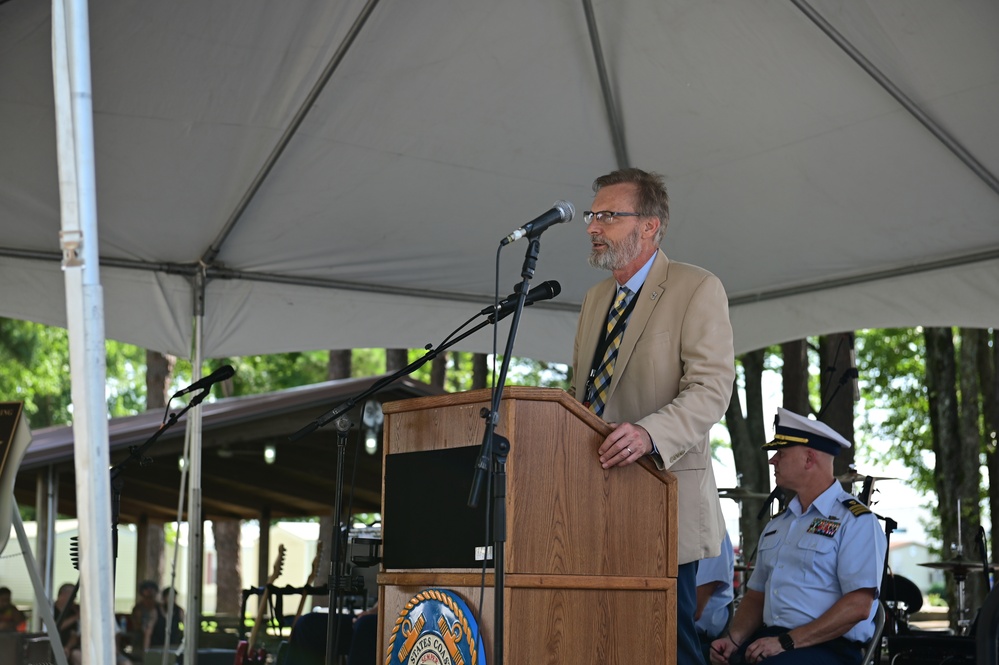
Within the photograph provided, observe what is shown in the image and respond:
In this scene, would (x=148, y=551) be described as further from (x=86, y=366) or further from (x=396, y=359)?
(x=86, y=366)

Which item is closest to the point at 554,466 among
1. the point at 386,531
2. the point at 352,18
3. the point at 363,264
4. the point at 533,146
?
Answer: the point at 386,531

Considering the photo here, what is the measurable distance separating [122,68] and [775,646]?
12.9 ft

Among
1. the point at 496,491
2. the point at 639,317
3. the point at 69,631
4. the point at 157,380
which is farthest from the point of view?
the point at 157,380

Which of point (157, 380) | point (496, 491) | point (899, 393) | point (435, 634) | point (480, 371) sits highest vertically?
point (157, 380)

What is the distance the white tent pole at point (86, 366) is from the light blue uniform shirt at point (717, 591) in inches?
125

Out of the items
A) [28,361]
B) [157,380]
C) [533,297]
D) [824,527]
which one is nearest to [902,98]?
[824,527]

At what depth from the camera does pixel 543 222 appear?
10.0ft

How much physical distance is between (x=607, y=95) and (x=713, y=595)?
2717 mm

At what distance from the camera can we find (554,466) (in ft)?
9.56

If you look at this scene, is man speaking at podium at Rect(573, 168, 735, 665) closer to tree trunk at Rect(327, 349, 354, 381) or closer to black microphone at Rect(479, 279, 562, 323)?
black microphone at Rect(479, 279, 562, 323)

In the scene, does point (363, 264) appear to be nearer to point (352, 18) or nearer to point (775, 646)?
point (352, 18)

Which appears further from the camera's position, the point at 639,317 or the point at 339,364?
the point at 339,364

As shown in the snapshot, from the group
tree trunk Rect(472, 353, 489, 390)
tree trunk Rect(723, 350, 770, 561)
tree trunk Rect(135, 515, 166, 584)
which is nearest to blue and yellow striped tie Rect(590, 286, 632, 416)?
tree trunk Rect(723, 350, 770, 561)

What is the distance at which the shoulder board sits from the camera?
15.4ft
